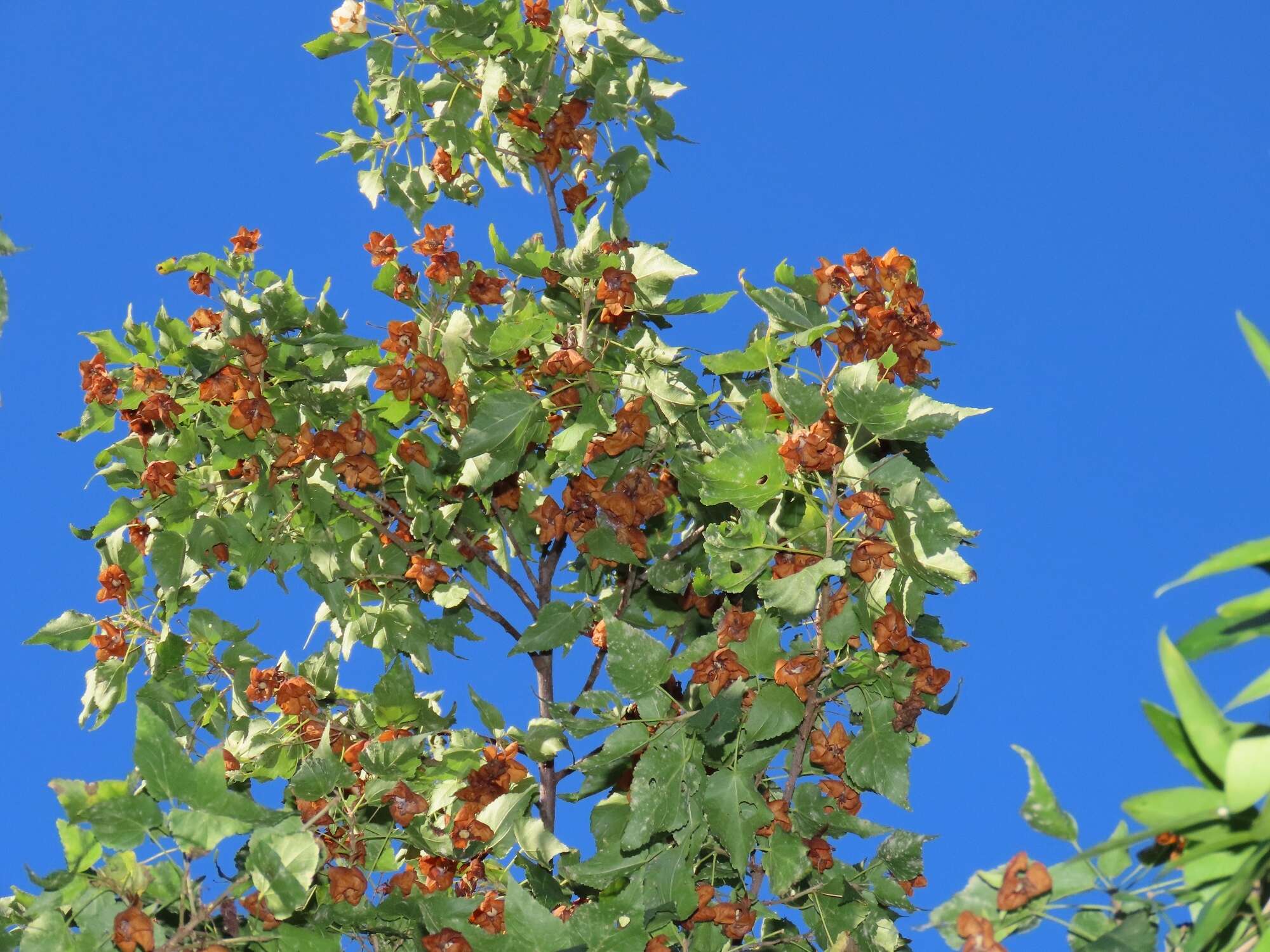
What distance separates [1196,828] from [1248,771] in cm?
14

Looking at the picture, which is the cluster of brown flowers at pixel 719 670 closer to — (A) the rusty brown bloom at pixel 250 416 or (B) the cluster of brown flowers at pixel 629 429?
(B) the cluster of brown flowers at pixel 629 429

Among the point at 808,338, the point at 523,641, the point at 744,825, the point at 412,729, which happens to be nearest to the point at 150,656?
the point at 412,729

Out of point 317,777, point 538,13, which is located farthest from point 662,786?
point 538,13

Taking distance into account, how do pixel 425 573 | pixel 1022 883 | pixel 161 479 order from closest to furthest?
pixel 1022 883 < pixel 161 479 < pixel 425 573

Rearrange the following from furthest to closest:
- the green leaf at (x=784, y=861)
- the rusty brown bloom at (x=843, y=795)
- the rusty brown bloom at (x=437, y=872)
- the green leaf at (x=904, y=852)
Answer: the rusty brown bloom at (x=437, y=872)
the green leaf at (x=904, y=852)
the rusty brown bloom at (x=843, y=795)
the green leaf at (x=784, y=861)

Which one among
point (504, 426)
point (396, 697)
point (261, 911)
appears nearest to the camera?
point (261, 911)

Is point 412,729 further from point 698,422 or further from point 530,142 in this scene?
point 530,142

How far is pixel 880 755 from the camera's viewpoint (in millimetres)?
2822

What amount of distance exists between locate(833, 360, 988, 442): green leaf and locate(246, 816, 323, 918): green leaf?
4.07 feet

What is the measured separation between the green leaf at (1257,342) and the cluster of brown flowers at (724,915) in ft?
6.71

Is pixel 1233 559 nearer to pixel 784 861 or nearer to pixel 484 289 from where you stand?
pixel 784 861

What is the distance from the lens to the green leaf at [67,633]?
393cm

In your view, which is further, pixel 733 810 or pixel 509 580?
pixel 509 580

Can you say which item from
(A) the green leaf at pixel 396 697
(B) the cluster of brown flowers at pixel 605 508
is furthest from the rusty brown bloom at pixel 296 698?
(B) the cluster of brown flowers at pixel 605 508
